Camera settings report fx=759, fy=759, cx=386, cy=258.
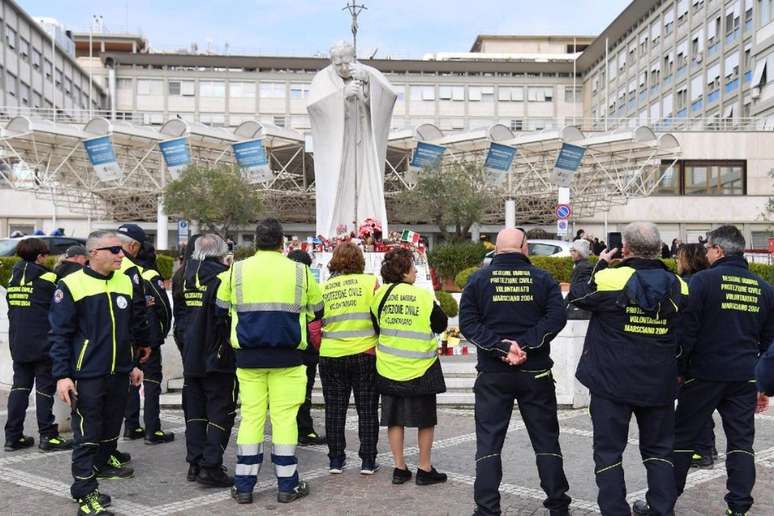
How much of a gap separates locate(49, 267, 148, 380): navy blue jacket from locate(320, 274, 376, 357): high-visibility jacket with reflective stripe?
58.1 inches

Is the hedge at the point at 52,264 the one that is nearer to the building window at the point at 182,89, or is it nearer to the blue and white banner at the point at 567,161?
the blue and white banner at the point at 567,161

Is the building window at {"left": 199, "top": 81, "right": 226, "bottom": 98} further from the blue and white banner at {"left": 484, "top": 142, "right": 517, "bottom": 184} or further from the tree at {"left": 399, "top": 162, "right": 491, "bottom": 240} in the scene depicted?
the blue and white banner at {"left": 484, "top": 142, "right": 517, "bottom": 184}

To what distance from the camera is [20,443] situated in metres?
6.71

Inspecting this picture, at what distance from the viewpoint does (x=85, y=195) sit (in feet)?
127

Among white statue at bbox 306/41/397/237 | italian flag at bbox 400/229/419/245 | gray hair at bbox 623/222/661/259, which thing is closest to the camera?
gray hair at bbox 623/222/661/259

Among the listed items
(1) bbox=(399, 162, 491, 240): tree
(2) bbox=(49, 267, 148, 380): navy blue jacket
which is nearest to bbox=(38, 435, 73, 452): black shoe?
(2) bbox=(49, 267, 148, 380): navy blue jacket

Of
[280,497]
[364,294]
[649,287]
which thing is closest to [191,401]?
[280,497]

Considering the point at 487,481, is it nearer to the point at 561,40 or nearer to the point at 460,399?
the point at 460,399

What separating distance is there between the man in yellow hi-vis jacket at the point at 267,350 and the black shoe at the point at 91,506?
861mm

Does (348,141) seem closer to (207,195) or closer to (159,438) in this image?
(159,438)

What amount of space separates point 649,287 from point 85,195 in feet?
126

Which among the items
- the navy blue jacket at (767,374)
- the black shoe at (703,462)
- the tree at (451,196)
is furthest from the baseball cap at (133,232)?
the tree at (451,196)

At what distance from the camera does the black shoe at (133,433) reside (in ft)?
23.1

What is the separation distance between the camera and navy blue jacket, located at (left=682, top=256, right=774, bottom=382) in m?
4.77
